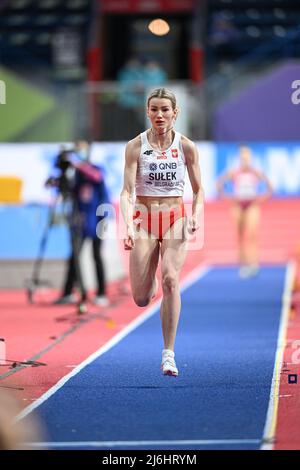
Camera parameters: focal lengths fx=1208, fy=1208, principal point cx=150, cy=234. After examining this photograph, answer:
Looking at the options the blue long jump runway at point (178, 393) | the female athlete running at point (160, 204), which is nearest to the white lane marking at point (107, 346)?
the blue long jump runway at point (178, 393)

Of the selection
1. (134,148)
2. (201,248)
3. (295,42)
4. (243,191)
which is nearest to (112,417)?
(134,148)

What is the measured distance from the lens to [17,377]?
9.58m

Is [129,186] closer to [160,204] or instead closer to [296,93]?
[160,204]

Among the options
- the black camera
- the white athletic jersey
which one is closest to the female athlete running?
the white athletic jersey

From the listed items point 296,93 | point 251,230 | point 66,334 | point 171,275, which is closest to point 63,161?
point 66,334

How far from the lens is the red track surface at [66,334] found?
8539 mm

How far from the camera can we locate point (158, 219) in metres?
9.30

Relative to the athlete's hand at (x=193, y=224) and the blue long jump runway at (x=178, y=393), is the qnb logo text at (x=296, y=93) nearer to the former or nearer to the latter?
the athlete's hand at (x=193, y=224)

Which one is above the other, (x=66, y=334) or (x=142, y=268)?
(x=66, y=334)

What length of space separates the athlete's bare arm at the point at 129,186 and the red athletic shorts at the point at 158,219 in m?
0.18

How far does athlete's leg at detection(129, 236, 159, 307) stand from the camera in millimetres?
9250

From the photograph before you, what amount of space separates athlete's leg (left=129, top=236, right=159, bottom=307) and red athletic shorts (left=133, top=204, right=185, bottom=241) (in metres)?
0.08

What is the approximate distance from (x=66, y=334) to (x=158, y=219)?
3.98 m

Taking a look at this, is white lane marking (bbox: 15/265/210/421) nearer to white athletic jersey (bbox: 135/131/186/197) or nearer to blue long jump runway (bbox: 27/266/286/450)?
blue long jump runway (bbox: 27/266/286/450)
